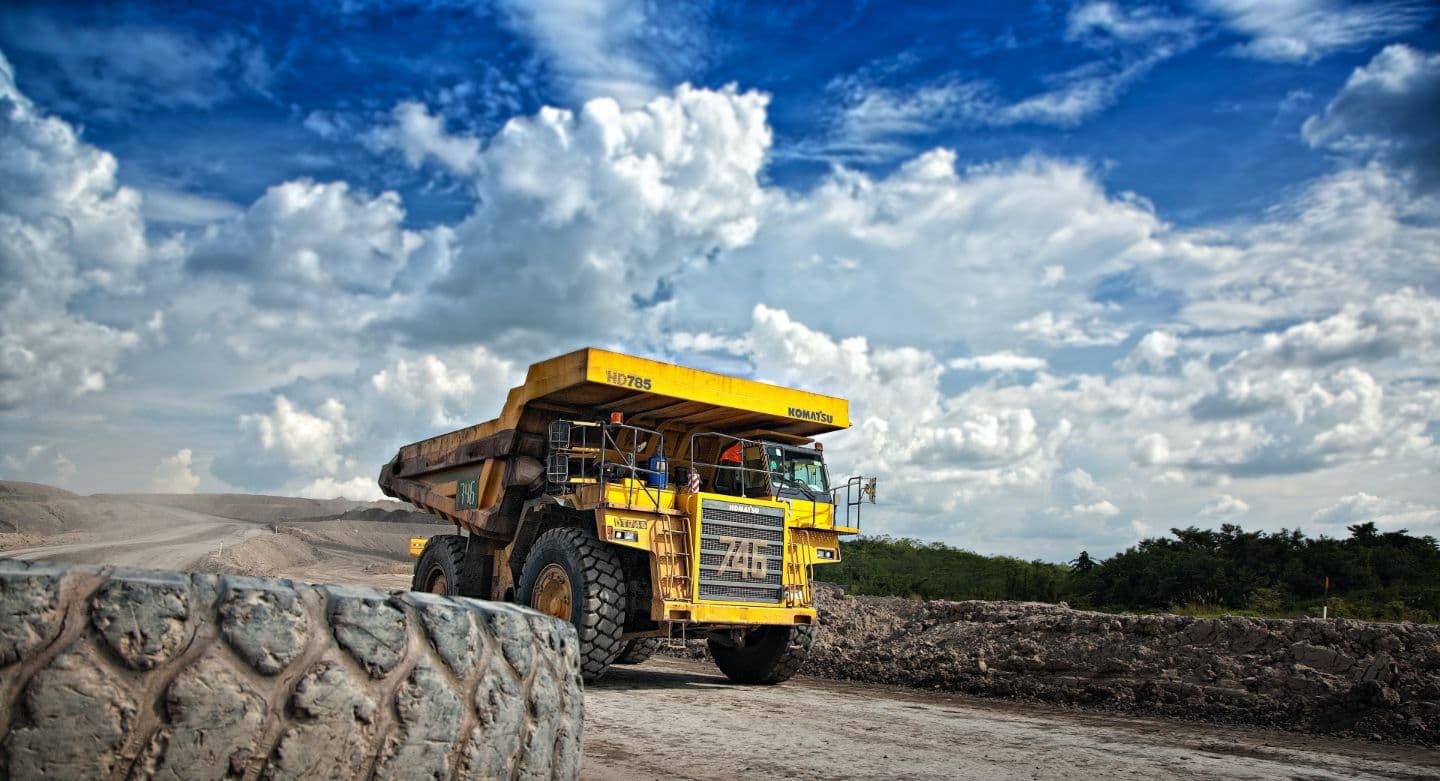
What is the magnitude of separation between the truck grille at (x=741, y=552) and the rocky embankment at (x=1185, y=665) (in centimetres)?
256

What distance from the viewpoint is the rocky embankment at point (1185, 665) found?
32.8 feet

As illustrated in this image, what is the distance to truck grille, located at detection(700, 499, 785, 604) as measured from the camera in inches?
456

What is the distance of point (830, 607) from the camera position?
57.4ft

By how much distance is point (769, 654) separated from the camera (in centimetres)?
1248

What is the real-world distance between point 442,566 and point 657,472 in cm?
428

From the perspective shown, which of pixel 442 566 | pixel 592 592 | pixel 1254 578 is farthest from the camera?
pixel 1254 578

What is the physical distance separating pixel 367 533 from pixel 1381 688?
50.3 meters

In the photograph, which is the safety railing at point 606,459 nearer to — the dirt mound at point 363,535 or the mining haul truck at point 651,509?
the mining haul truck at point 651,509

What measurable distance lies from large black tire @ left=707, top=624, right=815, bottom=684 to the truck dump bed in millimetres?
2481

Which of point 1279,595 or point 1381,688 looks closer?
point 1381,688

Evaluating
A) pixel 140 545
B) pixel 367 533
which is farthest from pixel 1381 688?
pixel 367 533

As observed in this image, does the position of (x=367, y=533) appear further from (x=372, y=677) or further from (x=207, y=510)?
(x=372, y=677)

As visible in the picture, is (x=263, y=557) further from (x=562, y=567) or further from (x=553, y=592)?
(x=562, y=567)

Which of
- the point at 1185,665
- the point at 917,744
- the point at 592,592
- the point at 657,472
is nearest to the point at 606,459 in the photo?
the point at 657,472
